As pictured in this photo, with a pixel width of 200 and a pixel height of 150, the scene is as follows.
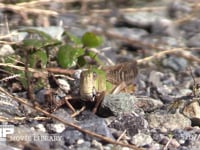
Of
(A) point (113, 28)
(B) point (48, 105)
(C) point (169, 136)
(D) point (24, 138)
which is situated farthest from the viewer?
(A) point (113, 28)

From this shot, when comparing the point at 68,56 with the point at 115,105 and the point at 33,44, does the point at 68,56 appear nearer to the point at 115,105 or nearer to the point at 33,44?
the point at 33,44

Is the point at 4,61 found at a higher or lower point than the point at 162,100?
higher

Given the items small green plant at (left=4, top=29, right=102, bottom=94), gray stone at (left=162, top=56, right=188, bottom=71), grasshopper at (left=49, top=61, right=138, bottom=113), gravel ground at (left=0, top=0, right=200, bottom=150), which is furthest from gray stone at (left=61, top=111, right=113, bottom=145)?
gray stone at (left=162, top=56, right=188, bottom=71)

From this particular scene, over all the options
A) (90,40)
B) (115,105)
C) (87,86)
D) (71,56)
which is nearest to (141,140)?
(115,105)

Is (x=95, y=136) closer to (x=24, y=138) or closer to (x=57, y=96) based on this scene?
(x=24, y=138)

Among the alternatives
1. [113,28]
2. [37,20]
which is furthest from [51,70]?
[113,28]

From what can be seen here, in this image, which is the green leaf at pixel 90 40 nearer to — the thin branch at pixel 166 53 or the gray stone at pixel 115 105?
the thin branch at pixel 166 53
